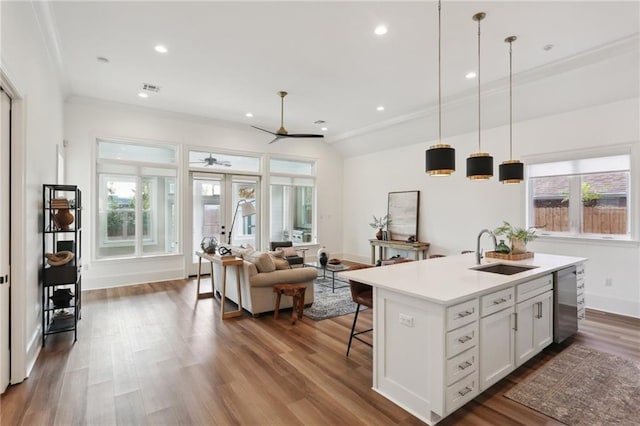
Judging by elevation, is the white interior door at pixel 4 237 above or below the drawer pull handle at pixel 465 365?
above

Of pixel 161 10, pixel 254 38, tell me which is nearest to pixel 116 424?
pixel 161 10

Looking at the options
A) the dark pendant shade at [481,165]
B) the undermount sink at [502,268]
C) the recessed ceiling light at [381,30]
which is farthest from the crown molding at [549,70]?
the undermount sink at [502,268]

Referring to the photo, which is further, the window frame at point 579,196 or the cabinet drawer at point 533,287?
the window frame at point 579,196

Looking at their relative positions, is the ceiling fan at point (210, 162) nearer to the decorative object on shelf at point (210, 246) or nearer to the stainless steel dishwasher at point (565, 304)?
the decorative object on shelf at point (210, 246)

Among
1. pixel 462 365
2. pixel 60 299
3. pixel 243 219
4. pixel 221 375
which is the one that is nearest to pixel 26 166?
pixel 60 299

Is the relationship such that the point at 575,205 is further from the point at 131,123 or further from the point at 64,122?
the point at 64,122

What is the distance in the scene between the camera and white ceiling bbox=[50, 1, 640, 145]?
3.13 m

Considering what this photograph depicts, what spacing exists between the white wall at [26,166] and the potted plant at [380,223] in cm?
619

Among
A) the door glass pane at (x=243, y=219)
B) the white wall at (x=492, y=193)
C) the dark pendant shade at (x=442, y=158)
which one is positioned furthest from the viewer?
the door glass pane at (x=243, y=219)

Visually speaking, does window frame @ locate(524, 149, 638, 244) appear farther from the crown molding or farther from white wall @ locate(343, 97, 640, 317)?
the crown molding

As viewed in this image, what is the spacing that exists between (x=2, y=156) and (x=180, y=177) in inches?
163

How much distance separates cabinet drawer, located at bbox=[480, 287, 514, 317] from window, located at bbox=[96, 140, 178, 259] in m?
5.93

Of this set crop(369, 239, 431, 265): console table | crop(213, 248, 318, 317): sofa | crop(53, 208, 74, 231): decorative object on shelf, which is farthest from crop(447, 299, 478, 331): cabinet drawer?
crop(369, 239, 431, 265): console table

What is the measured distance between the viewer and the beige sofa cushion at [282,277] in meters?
4.19
